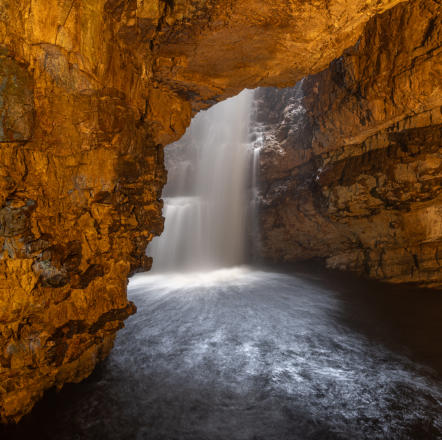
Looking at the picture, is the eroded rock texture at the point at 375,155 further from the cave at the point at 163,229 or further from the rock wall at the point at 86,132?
the rock wall at the point at 86,132

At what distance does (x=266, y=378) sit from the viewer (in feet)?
14.9

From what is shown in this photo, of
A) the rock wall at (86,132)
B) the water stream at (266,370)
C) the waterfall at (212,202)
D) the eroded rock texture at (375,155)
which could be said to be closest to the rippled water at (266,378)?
the water stream at (266,370)

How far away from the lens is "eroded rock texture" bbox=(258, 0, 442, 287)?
7.16m

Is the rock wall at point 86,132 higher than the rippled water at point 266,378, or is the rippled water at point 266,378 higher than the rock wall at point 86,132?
the rock wall at point 86,132

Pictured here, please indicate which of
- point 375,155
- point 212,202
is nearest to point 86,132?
point 375,155

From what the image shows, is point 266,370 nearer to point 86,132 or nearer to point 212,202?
point 86,132

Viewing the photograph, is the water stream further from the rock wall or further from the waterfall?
the waterfall

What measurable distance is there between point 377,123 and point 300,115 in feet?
17.1

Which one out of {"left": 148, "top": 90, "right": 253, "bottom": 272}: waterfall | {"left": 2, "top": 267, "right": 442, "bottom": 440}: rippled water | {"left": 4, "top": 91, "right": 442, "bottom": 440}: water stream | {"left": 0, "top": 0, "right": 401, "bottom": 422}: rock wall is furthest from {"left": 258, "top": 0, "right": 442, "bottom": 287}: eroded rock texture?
{"left": 0, "top": 0, "right": 401, "bottom": 422}: rock wall

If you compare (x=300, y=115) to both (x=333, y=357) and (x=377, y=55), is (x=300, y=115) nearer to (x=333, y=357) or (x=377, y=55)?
(x=377, y=55)

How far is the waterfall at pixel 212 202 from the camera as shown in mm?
16469

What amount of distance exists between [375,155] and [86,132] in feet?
32.1

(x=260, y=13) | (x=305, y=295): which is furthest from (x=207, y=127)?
(x=260, y=13)

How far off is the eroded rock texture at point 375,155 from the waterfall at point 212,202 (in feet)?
12.7
